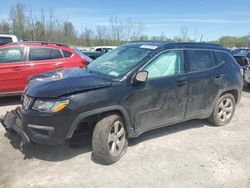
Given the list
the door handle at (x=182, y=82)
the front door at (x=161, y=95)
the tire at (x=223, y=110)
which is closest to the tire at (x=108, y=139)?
the front door at (x=161, y=95)

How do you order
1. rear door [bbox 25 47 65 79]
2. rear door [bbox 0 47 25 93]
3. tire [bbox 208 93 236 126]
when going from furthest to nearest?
1. rear door [bbox 25 47 65 79]
2. rear door [bbox 0 47 25 93]
3. tire [bbox 208 93 236 126]

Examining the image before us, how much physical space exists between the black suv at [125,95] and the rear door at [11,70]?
284cm

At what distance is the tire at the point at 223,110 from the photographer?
223 inches

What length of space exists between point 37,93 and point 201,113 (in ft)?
10.5

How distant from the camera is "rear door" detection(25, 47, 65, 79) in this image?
7250 mm

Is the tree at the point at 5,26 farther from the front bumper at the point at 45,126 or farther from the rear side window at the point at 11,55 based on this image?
the front bumper at the point at 45,126

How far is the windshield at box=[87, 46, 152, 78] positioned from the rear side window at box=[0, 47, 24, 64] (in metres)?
3.14

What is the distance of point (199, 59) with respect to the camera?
5.14 metres

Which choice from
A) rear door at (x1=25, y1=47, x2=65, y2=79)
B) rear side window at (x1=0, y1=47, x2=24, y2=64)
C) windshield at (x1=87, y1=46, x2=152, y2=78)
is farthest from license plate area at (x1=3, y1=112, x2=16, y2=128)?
rear side window at (x1=0, y1=47, x2=24, y2=64)

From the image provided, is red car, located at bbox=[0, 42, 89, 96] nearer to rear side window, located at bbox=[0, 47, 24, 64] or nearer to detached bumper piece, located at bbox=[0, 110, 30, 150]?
rear side window, located at bbox=[0, 47, 24, 64]

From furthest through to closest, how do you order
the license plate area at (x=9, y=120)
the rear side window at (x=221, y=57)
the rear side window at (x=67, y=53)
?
the rear side window at (x=67, y=53) < the rear side window at (x=221, y=57) < the license plate area at (x=9, y=120)

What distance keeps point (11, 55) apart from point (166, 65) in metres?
4.57

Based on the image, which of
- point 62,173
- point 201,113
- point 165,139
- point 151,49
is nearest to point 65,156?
point 62,173

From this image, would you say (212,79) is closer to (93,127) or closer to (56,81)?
(93,127)
